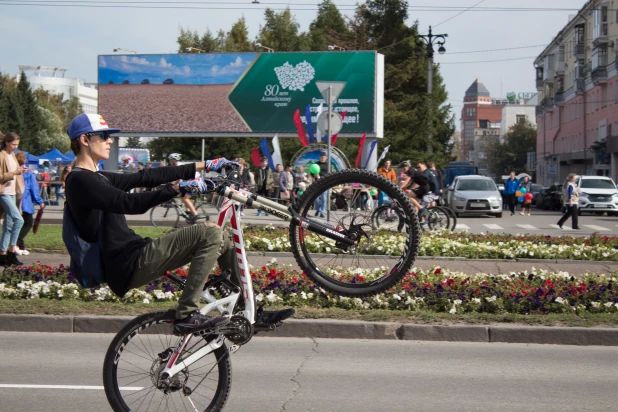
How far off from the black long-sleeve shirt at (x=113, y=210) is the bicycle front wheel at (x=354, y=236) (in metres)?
0.93

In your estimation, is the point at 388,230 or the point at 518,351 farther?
the point at 518,351

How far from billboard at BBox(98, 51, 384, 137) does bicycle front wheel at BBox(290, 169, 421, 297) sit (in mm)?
30163

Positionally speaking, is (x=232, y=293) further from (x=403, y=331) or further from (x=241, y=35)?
(x=241, y=35)

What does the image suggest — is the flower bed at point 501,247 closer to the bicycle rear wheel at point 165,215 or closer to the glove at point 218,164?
the bicycle rear wheel at point 165,215

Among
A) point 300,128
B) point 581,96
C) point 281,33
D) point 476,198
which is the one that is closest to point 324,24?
point 281,33

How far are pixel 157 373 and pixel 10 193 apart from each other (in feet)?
28.4

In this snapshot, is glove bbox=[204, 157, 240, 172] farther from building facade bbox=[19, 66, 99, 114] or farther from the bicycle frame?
building facade bbox=[19, 66, 99, 114]

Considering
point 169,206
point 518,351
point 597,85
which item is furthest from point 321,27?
point 518,351

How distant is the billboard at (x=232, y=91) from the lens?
119 ft

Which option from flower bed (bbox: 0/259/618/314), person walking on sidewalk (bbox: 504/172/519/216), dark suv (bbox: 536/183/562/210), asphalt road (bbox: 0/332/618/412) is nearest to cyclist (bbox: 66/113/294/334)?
asphalt road (bbox: 0/332/618/412)

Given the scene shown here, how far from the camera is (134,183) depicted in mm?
5406

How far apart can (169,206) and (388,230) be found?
14.1 metres

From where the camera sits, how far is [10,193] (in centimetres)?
1298

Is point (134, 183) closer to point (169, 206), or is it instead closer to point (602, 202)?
point (169, 206)
